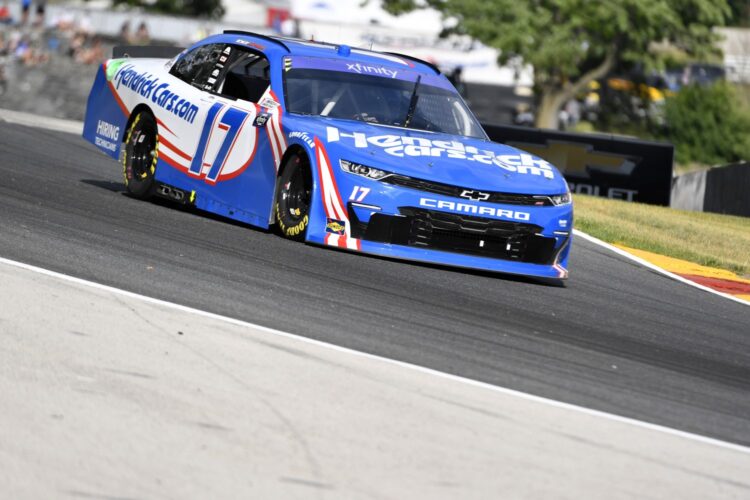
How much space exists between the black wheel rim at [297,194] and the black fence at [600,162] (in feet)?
27.8

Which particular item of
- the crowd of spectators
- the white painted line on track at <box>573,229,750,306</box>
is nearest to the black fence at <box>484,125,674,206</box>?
the white painted line on track at <box>573,229,750,306</box>

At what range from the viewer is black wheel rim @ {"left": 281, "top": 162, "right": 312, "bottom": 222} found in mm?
8742

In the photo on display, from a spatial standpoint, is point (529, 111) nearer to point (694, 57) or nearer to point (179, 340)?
point (694, 57)

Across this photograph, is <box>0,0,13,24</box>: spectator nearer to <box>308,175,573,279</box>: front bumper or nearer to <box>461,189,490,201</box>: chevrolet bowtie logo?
<box>308,175,573,279</box>: front bumper

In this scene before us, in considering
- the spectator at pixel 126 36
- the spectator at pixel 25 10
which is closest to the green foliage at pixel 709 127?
the spectator at pixel 126 36

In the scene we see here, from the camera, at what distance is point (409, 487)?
4355 millimetres

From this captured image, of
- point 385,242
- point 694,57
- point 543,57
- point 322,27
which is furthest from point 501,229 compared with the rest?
point 322,27

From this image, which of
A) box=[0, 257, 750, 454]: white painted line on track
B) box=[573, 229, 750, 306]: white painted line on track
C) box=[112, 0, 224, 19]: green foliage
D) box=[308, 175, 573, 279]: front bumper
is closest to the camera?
box=[0, 257, 750, 454]: white painted line on track

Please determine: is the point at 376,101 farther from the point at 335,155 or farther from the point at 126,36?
the point at 126,36

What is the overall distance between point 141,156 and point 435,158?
2.87m

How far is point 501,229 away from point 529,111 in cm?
3928

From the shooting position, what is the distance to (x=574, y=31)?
43562mm

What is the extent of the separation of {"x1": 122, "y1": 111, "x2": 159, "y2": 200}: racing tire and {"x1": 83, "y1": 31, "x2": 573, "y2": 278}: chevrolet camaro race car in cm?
1

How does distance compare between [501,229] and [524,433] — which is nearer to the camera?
[524,433]
